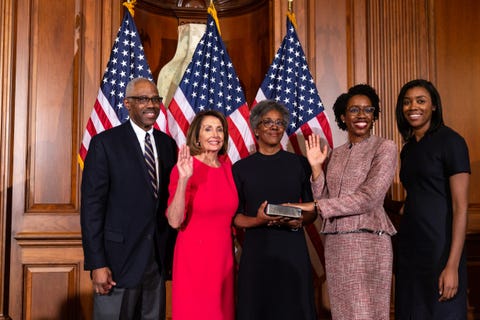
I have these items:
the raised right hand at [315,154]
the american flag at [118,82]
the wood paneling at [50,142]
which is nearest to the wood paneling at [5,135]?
the wood paneling at [50,142]

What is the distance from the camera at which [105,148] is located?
269 centimetres

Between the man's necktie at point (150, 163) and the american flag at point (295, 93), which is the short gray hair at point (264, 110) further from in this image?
the american flag at point (295, 93)

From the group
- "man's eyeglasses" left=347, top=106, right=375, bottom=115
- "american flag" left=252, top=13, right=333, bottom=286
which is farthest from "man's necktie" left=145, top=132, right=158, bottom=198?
"american flag" left=252, top=13, right=333, bottom=286

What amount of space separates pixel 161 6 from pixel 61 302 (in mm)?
2680

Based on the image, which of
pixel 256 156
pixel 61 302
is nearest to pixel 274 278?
pixel 256 156

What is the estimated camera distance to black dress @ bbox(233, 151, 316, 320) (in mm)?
2705

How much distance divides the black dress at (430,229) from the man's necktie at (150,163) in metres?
1.31

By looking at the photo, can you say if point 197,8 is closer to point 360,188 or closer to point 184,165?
point 184,165

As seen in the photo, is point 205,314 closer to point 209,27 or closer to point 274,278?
point 274,278

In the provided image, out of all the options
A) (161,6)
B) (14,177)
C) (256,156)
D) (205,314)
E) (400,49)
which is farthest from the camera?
(161,6)

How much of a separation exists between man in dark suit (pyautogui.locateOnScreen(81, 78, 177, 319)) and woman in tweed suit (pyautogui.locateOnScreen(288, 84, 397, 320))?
2.63 ft

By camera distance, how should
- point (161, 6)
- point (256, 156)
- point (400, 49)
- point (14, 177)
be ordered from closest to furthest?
point (256, 156)
point (14, 177)
point (400, 49)
point (161, 6)

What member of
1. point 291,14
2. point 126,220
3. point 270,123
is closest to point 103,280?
point 126,220

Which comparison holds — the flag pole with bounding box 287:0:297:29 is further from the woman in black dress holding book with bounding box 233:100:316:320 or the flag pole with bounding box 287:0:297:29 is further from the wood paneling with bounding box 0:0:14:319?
the wood paneling with bounding box 0:0:14:319
